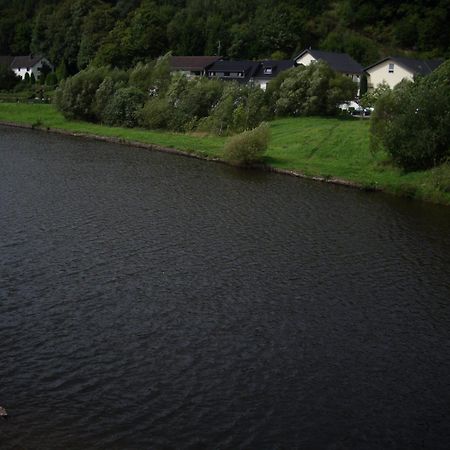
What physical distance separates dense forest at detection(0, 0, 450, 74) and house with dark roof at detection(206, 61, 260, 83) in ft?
53.3

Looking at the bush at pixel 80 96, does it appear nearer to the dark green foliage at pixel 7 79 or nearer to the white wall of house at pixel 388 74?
the dark green foliage at pixel 7 79

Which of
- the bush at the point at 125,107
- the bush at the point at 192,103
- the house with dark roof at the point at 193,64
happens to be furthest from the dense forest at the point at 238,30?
the bush at the point at 192,103

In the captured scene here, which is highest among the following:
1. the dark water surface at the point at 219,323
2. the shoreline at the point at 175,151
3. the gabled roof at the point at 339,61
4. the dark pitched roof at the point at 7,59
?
the gabled roof at the point at 339,61

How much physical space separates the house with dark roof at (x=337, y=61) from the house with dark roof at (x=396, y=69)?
338cm

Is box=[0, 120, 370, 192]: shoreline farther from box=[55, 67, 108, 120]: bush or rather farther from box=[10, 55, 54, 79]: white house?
box=[10, 55, 54, 79]: white house

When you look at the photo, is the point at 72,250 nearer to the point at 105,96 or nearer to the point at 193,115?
the point at 193,115

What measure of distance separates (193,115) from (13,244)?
168 feet

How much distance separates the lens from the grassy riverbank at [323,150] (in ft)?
171

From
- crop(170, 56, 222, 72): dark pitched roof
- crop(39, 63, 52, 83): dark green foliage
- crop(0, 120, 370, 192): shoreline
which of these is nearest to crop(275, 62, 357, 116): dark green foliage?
crop(0, 120, 370, 192): shoreline

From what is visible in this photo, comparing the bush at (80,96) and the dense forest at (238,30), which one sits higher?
the dense forest at (238,30)

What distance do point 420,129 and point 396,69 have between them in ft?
185

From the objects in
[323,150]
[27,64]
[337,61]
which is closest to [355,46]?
[337,61]

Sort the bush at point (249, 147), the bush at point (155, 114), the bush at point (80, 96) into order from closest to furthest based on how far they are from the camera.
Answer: the bush at point (249, 147)
the bush at point (155, 114)
the bush at point (80, 96)

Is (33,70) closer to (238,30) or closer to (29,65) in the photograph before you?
(29,65)
